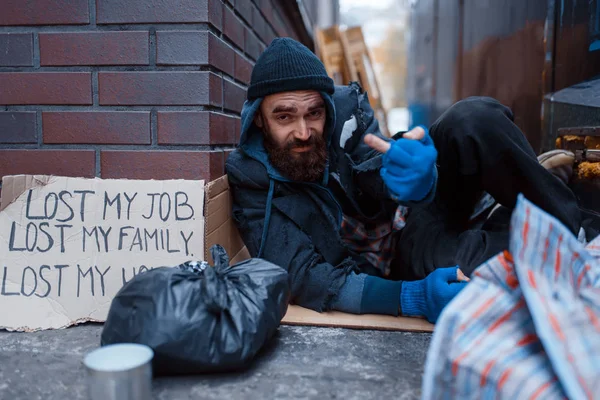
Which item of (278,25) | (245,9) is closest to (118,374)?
(245,9)

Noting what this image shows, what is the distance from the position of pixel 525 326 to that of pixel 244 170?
1308 millimetres

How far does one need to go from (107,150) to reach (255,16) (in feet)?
3.96

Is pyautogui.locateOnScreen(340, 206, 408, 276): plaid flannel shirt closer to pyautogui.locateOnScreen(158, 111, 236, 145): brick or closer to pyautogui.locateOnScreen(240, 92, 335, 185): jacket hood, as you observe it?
pyautogui.locateOnScreen(240, 92, 335, 185): jacket hood

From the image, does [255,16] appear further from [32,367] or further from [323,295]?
[32,367]

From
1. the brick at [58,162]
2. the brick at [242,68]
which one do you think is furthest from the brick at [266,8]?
the brick at [58,162]

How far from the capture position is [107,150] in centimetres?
190

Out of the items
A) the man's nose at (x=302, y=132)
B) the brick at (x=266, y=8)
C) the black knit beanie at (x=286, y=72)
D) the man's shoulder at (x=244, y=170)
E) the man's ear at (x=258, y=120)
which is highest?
the brick at (x=266, y=8)

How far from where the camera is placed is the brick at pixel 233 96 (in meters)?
2.09

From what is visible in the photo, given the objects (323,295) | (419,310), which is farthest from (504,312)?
(323,295)

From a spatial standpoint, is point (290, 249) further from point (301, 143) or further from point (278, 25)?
point (278, 25)

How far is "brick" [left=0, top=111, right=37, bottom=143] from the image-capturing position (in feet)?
6.23

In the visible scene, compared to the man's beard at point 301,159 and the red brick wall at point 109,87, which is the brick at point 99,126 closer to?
the red brick wall at point 109,87

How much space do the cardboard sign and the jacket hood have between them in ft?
1.02

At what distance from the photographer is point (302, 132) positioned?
2.00m
